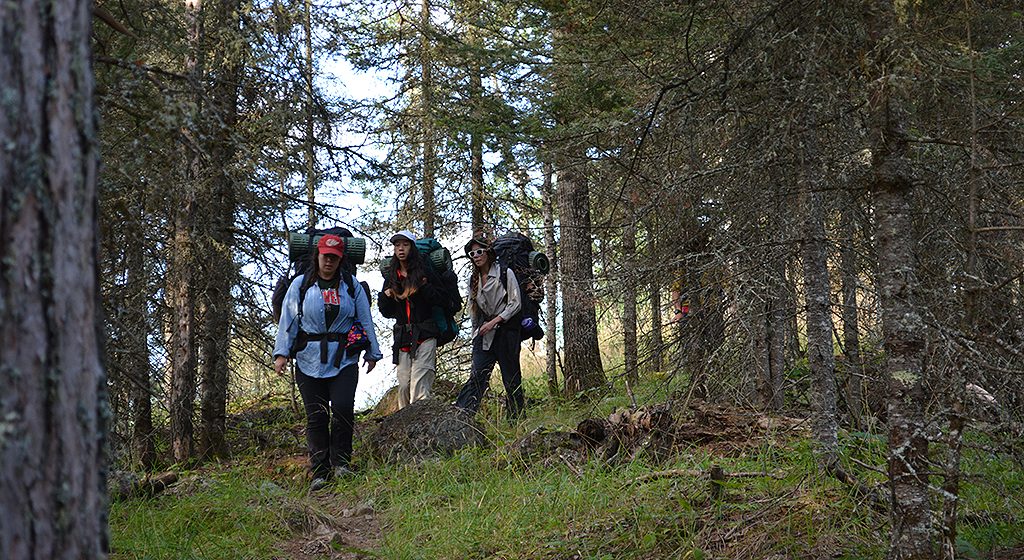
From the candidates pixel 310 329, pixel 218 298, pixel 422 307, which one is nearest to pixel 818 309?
pixel 310 329

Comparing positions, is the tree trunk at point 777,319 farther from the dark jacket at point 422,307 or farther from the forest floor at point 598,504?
the dark jacket at point 422,307

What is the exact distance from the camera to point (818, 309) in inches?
199

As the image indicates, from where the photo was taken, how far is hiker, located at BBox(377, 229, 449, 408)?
28.2 feet

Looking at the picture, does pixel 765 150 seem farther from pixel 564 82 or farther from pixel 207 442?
pixel 207 442

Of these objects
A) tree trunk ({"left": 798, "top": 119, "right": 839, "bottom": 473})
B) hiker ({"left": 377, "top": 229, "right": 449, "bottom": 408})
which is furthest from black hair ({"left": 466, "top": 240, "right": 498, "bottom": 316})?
tree trunk ({"left": 798, "top": 119, "right": 839, "bottom": 473})

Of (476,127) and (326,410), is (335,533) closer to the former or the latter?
(326,410)

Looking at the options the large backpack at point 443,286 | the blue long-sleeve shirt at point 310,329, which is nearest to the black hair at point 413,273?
the large backpack at point 443,286

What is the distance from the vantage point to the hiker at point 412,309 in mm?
8594

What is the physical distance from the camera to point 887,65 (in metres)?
3.66

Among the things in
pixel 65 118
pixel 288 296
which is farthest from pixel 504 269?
pixel 65 118

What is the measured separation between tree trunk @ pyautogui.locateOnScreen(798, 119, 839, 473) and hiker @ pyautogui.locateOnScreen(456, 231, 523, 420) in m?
3.94

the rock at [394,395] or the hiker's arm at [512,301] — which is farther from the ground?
the hiker's arm at [512,301]

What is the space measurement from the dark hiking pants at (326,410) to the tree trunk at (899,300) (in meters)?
4.92

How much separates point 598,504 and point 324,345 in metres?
3.24
